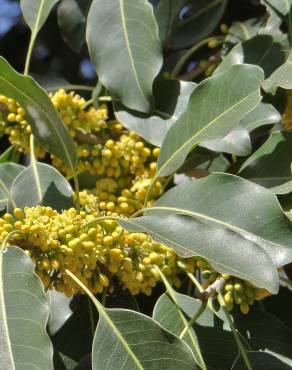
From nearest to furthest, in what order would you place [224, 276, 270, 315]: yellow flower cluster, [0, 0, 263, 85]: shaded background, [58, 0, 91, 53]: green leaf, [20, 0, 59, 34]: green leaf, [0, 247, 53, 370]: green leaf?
1. [0, 247, 53, 370]: green leaf
2. [224, 276, 270, 315]: yellow flower cluster
3. [20, 0, 59, 34]: green leaf
4. [58, 0, 91, 53]: green leaf
5. [0, 0, 263, 85]: shaded background

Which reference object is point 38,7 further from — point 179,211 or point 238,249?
point 238,249

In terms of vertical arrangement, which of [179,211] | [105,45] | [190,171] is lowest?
[190,171]

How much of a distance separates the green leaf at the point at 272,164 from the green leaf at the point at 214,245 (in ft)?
0.95

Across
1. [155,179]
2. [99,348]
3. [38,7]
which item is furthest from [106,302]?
[38,7]

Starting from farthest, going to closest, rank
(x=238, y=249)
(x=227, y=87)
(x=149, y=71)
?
(x=149, y=71) < (x=227, y=87) < (x=238, y=249)

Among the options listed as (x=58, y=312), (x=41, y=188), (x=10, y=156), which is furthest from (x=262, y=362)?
(x=10, y=156)

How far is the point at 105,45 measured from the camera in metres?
1.68

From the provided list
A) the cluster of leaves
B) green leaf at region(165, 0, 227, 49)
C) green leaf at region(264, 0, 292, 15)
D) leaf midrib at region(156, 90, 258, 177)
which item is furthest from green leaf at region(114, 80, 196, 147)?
green leaf at region(165, 0, 227, 49)

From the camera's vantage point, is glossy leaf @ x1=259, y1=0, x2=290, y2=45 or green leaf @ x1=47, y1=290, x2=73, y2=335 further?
glossy leaf @ x1=259, y1=0, x2=290, y2=45

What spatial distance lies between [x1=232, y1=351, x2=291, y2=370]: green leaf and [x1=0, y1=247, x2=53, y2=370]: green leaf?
321 millimetres

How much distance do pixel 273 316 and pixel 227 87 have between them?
0.42 metres

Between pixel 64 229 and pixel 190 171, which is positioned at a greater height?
pixel 64 229

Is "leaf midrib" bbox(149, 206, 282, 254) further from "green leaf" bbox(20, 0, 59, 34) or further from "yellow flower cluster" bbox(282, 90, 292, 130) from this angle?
"green leaf" bbox(20, 0, 59, 34)

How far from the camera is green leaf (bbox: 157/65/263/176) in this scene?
147 centimetres
